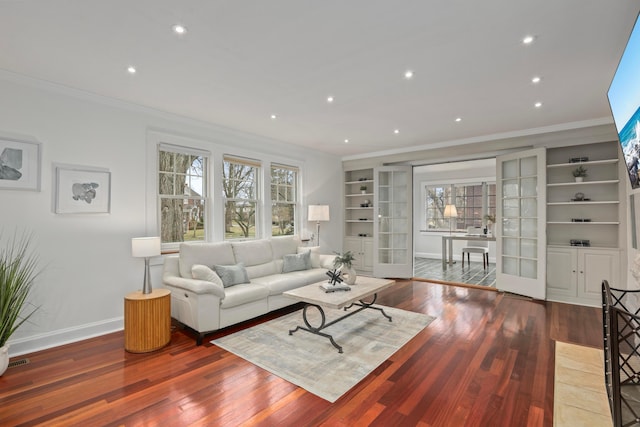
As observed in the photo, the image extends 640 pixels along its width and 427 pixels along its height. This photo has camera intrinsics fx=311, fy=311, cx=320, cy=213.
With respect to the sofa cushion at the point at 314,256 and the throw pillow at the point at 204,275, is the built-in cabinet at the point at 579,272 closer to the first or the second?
the sofa cushion at the point at 314,256

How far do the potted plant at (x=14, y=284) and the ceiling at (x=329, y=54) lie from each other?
1.69m

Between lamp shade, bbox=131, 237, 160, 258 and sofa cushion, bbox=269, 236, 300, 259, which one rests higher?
lamp shade, bbox=131, 237, 160, 258

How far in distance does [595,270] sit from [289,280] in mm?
4419

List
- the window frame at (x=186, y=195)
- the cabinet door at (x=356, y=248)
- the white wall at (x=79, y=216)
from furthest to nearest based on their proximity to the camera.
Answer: the cabinet door at (x=356, y=248) < the window frame at (x=186, y=195) < the white wall at (x=79, y=216)

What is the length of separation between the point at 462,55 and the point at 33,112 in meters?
4.06

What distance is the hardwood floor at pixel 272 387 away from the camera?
2070 millimetres

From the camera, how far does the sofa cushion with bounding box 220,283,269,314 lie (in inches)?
137

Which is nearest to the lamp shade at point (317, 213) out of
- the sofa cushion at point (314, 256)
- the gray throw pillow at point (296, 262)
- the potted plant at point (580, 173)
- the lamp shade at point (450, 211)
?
the sofa cushion at point (314, 256)

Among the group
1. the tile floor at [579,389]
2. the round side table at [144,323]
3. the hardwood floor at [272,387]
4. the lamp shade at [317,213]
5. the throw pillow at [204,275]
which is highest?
the lamp shade at [317,213]

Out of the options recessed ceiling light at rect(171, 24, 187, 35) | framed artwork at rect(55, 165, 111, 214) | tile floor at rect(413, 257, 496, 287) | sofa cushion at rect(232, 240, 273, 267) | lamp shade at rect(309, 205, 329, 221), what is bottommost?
tile floor at rect(413, 257, 496, 287)

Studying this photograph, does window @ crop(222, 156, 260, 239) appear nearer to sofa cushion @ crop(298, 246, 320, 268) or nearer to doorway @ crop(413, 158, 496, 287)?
sofa cushion @ crop(298, 246, 320, 268)

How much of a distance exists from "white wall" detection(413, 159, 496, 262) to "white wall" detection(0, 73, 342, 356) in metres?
6.97

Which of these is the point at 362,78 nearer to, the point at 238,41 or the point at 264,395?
the point at 238,41

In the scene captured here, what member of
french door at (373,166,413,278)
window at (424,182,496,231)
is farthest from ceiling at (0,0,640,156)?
window at (424,182,496,231)
